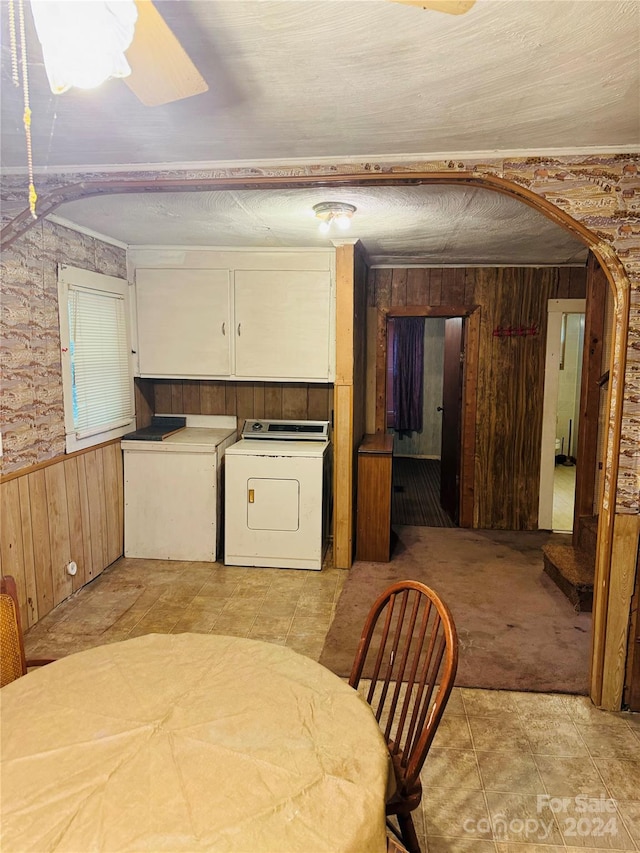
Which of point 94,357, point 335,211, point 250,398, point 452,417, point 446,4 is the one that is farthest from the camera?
point 452,417

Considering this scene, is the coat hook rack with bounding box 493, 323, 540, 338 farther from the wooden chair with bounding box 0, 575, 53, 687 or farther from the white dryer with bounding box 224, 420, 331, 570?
the wooden chair with bounding box 0, 575, 53, 687

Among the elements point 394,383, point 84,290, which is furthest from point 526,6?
point 394,383

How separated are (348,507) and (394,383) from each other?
4113 millimetres

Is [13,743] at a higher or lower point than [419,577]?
higher

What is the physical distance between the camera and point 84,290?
3.56 metres

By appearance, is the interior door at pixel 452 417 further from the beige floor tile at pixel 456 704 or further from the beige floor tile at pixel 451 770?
the beige floor tile at pixel 451 770

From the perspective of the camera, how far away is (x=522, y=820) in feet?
6.13


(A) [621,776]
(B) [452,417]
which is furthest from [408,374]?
(A) [621,776]

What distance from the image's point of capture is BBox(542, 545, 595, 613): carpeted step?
3.36 m

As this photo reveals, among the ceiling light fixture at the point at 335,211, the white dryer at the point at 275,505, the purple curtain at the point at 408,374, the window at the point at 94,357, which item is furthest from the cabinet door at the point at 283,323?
the purple curtain at the point at 408,374

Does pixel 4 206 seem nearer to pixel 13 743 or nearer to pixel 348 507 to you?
pixel 13 743

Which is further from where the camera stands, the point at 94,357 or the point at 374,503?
the point at 374,503

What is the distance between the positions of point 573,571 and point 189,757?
304 centimetres

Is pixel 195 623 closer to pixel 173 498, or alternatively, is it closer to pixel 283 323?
pixel 173 498
